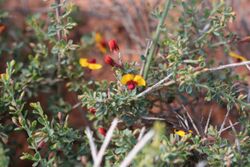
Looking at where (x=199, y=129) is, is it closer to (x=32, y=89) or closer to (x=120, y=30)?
(x=32, y=89)

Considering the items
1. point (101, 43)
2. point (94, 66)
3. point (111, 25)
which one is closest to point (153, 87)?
point (94, 66)

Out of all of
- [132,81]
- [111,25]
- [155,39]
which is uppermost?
[155,39]

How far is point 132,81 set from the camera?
153 centimetres

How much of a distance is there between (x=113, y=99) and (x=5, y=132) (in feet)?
1.52

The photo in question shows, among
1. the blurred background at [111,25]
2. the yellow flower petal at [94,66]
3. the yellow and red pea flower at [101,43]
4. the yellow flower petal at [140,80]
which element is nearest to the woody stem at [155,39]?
the yellow flower petal at [140,80]

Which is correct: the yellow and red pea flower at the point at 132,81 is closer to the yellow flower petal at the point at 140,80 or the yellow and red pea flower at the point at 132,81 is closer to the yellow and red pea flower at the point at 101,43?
the yellow flower petal at the point at 140,80

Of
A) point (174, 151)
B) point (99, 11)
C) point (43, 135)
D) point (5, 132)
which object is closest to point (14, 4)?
point (99, 11)

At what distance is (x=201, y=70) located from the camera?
1.54m

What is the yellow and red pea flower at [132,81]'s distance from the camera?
4.99ft

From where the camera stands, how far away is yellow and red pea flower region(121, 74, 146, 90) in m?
1.52

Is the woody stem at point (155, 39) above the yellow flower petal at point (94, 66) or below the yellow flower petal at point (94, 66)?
above

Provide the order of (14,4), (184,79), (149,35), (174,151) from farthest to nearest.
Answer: (14,4) < (149,35) < (184,79) < (174,151)

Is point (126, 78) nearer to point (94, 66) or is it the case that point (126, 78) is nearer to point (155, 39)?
point (155, 39)

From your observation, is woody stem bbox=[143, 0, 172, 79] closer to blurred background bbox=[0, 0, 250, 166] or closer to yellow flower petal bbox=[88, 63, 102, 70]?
yellow flower petal bbox=[88, 63, 102, 70]
